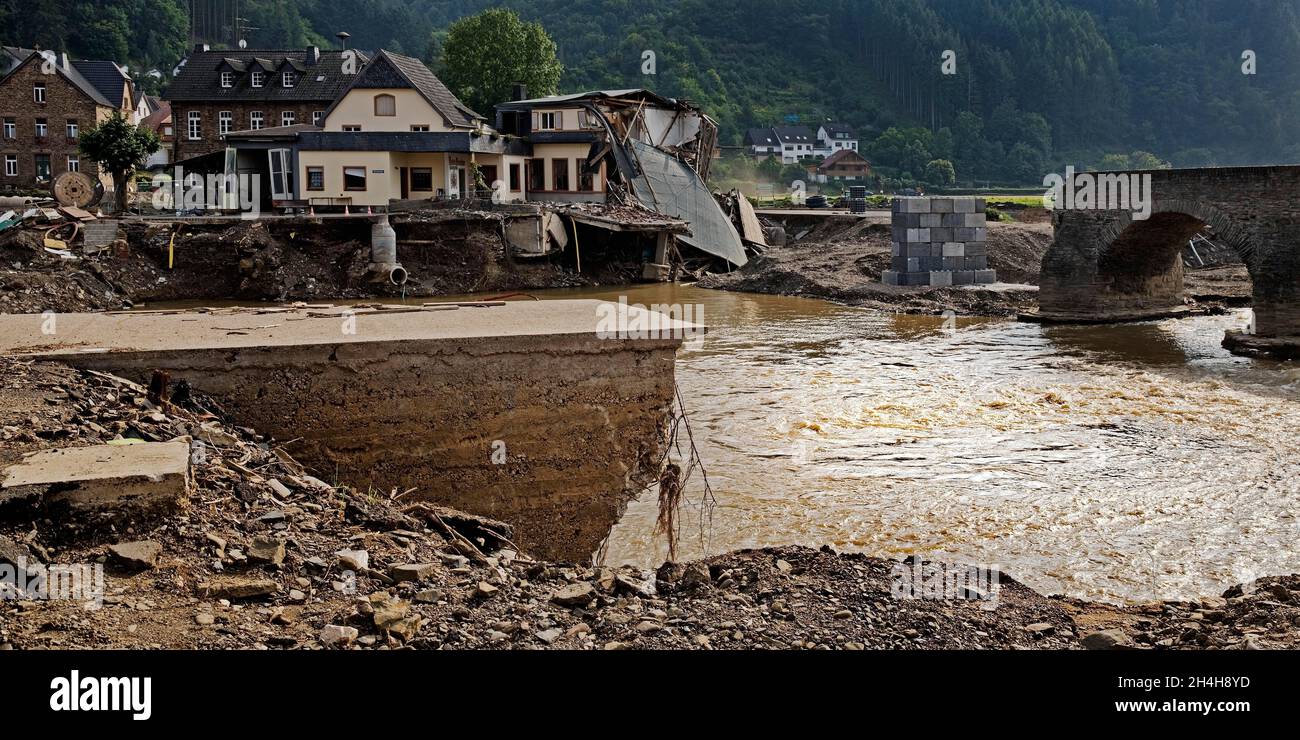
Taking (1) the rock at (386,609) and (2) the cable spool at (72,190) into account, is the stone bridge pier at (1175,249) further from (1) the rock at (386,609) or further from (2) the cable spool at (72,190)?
(2) the cable spool at (72,190)

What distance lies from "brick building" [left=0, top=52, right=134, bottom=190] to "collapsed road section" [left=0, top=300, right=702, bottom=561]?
60332 mm

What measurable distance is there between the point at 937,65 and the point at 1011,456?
110m

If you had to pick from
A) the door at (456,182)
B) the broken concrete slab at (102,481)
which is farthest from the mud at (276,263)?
the broken concrete slab at (102,481)

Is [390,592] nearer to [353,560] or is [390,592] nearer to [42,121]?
[353,560]

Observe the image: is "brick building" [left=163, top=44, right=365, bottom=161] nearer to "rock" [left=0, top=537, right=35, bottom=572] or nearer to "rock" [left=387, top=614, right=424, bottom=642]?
"rock" [left=0, top=537, right=35, bottom=572]

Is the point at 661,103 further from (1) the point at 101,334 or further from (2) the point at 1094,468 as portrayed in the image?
(1) the point at 101,334

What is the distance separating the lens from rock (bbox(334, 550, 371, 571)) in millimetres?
6766

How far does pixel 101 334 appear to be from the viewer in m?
10.3

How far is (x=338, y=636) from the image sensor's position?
18.7 feet

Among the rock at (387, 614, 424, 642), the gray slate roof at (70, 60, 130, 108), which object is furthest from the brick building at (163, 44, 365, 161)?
the rock at (387, 614, 424, 642)

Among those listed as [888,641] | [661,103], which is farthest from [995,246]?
[888,641]

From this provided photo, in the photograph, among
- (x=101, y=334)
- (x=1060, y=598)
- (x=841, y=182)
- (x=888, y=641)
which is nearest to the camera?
(x=888, y=641)

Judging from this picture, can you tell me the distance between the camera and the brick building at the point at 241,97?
62.1m

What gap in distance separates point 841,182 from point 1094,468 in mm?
83498
